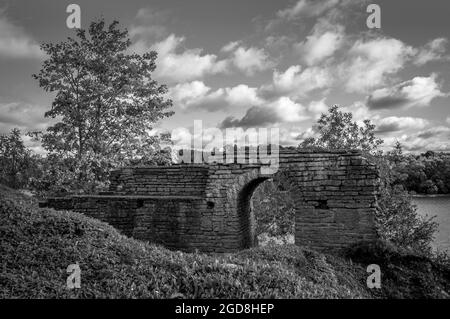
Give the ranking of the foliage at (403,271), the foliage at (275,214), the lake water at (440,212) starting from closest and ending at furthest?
the foliage at (403,271) → the foliage at (275,214) → the lake water at (440,212)

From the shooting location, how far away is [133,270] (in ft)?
15.4

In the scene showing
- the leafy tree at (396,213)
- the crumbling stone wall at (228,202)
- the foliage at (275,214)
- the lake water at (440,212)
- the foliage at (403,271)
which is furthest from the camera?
the lake water at (440,212)

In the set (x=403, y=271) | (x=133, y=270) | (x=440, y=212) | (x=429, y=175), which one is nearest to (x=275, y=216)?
(x=403, y=271)

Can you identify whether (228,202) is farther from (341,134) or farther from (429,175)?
(429,175)

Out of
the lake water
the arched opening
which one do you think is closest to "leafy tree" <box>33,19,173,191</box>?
the arched opening

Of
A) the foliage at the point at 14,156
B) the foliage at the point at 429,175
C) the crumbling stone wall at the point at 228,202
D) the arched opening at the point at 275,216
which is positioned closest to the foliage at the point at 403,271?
the crumbling stone wall at the point at 228,202

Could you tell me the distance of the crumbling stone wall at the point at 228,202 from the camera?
7703 millimetres

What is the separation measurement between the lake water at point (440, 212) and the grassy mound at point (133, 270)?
1380 cm

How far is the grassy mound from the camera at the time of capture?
4262 mm

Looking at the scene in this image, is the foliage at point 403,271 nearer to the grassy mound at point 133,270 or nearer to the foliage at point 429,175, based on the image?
the grassy mound at point 133,270

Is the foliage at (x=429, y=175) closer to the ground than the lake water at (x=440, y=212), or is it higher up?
higher up

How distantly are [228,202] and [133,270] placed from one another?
4266 millimetres

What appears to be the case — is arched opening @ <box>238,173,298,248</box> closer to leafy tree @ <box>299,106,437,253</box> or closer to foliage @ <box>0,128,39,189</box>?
leafy tree @ <box>299,106,437,253</box>
